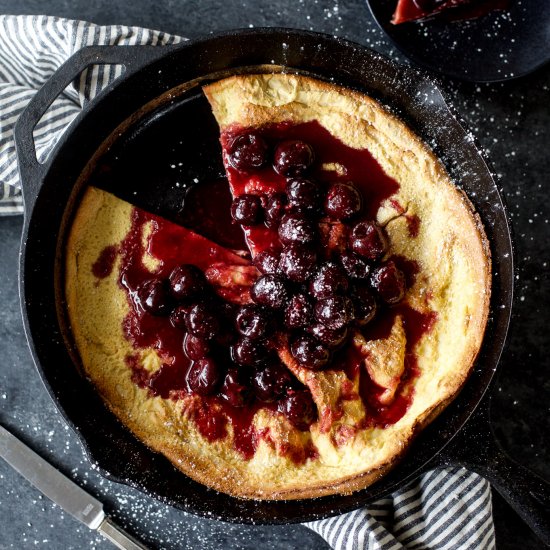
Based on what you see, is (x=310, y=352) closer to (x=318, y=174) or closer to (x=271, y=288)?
(x=271, y=288)

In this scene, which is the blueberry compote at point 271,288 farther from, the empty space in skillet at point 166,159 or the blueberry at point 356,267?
the empty space in skillet at point 166,159

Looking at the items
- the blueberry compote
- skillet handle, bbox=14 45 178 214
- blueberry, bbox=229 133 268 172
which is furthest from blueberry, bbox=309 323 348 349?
skillet handle, bbox=14 45 178 214

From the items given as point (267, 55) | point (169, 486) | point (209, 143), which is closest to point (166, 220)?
point (209, 143)

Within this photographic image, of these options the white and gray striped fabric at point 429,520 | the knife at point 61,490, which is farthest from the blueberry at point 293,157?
the knife at point 61,490

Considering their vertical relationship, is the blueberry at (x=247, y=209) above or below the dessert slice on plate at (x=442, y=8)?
below

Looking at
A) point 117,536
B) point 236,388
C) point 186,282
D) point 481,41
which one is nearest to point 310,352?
point 236,388

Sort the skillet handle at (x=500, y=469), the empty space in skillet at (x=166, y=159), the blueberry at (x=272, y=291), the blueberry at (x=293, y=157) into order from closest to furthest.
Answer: the skillet handle at (x=500, y=469) < the blueberry at (x=272, y=291) < the blueberry at (x=293, y=157) < the empty space in skillet at (x=166, y=159)

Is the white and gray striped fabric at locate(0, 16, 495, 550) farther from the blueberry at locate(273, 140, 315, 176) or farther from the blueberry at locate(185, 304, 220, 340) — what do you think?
the blueberry at locate(185, 304, 220, 340)
